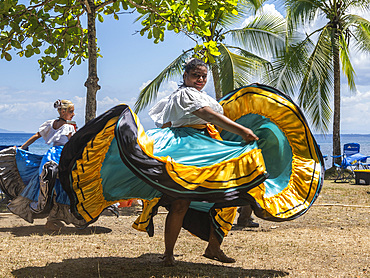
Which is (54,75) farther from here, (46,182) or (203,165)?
(203,165)

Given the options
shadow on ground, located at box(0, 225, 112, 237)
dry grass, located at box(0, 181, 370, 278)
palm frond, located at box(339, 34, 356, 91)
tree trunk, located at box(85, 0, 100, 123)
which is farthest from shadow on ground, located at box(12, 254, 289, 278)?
palm frond, located at box(339, 34, 356, 91)

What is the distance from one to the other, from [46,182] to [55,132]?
0.70 m

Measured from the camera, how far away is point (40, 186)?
5.23 meters

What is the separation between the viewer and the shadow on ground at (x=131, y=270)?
333cm

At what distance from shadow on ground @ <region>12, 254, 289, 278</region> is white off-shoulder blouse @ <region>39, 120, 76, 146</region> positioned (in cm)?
206

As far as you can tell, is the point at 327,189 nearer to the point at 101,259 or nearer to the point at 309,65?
the point at 309,65

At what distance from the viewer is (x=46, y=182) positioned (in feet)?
16.9

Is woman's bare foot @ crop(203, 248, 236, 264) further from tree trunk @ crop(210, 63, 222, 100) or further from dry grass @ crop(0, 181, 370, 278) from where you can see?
tree trunk @ crop(210, 63, 222, 100)

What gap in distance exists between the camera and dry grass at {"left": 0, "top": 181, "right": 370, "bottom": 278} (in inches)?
137

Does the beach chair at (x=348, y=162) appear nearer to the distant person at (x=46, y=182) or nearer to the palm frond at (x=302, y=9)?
the palm frond at (x=302, y=9)

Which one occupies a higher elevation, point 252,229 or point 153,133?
point 153,133

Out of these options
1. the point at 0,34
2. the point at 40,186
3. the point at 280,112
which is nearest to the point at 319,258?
the point at 280,112

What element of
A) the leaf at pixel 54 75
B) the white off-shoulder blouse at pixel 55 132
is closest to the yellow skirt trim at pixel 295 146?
the white off-shoulder blouse at pixel 55 132

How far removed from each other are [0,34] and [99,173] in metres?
5.66
